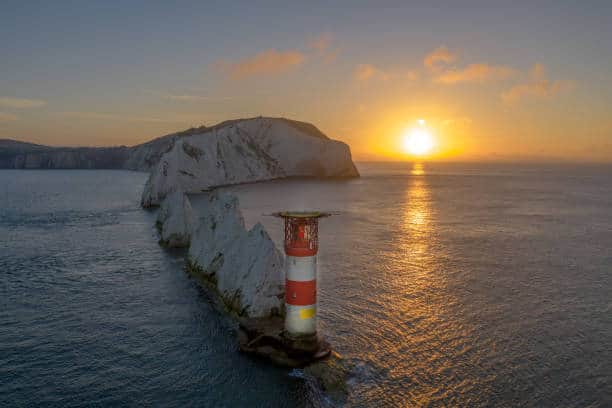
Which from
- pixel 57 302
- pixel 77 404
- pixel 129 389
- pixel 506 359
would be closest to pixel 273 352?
pixel 129 389

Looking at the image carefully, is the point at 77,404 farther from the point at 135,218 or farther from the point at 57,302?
the point at 135,218

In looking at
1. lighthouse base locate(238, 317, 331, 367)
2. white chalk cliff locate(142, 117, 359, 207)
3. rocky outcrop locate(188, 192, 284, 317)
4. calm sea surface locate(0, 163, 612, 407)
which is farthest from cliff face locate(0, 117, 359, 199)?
lighthouse base locate(238, 317, 331, 367)

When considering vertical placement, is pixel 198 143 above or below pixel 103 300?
above

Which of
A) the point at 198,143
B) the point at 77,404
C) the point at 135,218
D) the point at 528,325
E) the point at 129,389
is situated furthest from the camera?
the point at 198,143

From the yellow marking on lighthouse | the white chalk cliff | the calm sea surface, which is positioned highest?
the white chalk cliff

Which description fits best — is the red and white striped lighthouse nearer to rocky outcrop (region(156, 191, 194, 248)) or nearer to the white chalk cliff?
rocky outcrop (region(156, 191, 194, 248))

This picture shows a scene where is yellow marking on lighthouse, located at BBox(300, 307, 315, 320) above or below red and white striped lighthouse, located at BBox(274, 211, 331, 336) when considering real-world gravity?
below

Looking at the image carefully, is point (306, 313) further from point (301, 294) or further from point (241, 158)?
point (241, 158)
